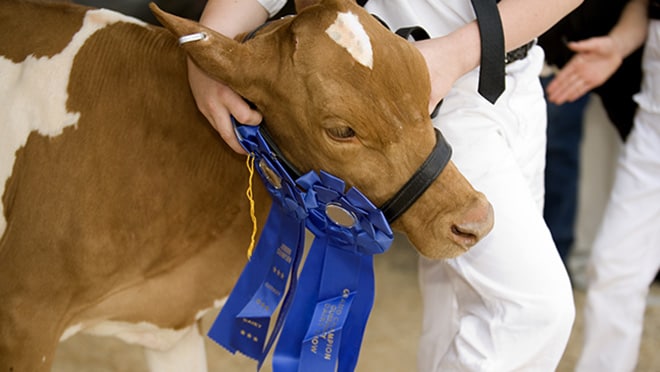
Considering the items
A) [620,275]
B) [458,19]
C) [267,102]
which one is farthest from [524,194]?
[620,275]

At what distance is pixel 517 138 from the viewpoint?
5.95 ft

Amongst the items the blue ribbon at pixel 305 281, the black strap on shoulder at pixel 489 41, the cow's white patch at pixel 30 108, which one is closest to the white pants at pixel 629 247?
the black strap on shoulder at pixel 489 41

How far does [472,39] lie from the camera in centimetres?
166

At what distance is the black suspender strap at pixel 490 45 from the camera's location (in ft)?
5.42

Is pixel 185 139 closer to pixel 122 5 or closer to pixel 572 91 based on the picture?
pixel 122 5

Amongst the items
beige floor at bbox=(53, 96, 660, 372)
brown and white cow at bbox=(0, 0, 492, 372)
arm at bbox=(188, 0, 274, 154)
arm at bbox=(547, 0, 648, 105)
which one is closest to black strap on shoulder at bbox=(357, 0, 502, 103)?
brown and white cow at bbox=(0, 0, 492, 372)

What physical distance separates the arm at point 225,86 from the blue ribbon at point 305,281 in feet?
0.12

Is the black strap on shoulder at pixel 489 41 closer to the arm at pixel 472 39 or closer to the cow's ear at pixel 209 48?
the arm at pixel 472 39

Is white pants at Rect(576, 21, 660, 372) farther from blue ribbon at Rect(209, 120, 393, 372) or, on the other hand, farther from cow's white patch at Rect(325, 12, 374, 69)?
cow's white patch at Rect(325, 12, 374, 69)

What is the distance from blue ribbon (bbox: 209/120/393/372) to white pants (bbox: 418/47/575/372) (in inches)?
7.3

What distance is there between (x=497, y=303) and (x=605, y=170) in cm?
177

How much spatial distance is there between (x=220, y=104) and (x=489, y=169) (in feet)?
1.59

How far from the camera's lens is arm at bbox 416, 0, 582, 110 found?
1.61 m

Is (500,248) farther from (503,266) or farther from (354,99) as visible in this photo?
(354,99)
